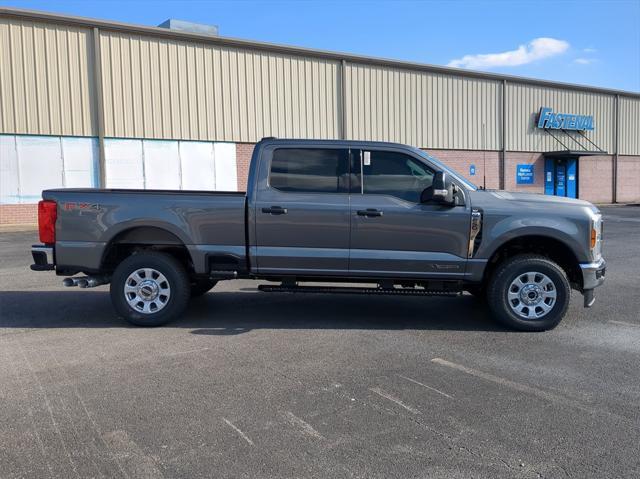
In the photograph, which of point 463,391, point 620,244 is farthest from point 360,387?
point 620,244

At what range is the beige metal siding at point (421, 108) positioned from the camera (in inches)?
1036

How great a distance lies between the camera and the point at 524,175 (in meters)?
32.1

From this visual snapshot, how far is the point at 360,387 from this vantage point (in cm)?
447

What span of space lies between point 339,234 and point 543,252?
7.84ft

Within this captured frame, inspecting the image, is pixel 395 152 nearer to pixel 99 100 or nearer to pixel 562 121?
pixel 99 100

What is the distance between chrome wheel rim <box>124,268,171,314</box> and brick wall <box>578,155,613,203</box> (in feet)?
107

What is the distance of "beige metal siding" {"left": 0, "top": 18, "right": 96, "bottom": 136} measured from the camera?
19188 mm

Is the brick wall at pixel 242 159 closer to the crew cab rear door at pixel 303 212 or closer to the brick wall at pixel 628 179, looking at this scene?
the crew cab rear door at pixel 303 212

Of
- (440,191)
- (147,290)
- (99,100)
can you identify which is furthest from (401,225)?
(99,100)

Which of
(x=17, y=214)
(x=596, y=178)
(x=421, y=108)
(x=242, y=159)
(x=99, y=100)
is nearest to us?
(x=17, y=214)

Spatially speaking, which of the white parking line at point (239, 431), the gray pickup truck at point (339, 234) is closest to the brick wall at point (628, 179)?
the gray pickup truck at point (339, 234)

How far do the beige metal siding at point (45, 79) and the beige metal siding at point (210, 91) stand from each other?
0.72 meters

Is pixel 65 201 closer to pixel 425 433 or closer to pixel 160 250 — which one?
pixel 160 250

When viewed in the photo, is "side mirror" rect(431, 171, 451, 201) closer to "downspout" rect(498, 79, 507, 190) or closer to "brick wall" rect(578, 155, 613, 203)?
"downspout" rect(498, 79, 507, 190)
